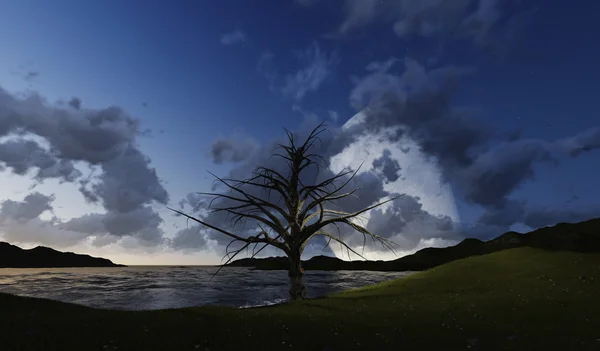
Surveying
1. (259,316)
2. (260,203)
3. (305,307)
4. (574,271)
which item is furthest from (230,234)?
(574,271)

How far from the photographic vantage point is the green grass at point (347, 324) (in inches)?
547

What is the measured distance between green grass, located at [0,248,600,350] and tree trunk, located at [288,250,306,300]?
118 inches

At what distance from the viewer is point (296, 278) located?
96.3 feet

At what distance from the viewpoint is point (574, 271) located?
34938mm

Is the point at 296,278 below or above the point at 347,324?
above

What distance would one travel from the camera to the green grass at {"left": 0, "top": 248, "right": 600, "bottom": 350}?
13883 mm

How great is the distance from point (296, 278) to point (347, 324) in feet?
38.6

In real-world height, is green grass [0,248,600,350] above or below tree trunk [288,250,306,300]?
below

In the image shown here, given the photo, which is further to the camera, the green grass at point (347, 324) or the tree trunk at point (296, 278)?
the tree trunk at point (296, 278)

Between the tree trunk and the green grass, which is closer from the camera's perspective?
the green grass

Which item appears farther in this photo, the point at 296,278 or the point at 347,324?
the point at 296,278

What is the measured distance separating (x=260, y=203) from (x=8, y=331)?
1791 cm

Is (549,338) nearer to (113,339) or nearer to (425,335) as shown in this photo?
(425,335)

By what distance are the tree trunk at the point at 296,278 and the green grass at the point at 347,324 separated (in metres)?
3.01
